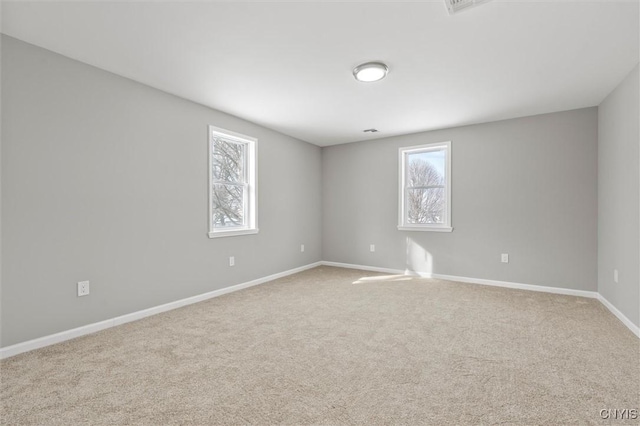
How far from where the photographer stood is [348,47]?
95.9 inches

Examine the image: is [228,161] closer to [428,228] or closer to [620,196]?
[428,228]

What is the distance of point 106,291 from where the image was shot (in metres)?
2.83

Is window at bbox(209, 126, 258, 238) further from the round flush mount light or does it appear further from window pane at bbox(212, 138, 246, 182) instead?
the round flush mount light

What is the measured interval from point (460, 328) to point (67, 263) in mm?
3498

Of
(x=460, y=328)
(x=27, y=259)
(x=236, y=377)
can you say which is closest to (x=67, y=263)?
(x=27, y=259)

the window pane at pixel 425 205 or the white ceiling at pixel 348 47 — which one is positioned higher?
the white ceiling at pixel 348 47

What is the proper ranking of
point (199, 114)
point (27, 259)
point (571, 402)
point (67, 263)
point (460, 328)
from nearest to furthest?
point (571, 402), point (27, 259), point (67, 263), point (460, 328), point (199, 114)

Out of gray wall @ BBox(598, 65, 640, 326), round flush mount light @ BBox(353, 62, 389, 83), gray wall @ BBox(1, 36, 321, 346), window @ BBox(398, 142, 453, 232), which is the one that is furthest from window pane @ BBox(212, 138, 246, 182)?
gray wall @ BBox(598, 65, 640, 326)

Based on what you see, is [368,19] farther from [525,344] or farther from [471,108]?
[525,344]

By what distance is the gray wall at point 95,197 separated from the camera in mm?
2309

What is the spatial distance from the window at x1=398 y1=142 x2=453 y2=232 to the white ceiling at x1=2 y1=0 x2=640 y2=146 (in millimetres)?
1293

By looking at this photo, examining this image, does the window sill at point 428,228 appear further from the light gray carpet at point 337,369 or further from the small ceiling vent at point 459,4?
the small ceiling vent at point 459,4

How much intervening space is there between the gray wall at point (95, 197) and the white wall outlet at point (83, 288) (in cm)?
5

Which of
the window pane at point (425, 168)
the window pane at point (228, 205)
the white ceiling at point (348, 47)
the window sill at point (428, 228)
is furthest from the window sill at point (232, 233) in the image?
the window pane at point (425, 168)
